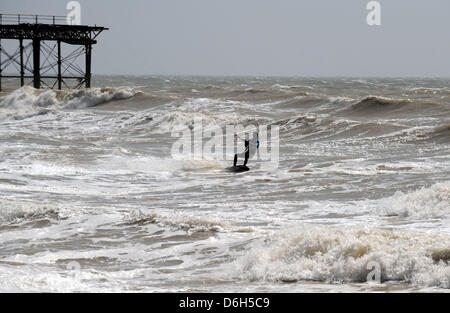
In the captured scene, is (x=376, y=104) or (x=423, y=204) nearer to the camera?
(x=423, y=204)

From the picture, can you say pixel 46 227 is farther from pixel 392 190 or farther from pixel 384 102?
pixel 384 102

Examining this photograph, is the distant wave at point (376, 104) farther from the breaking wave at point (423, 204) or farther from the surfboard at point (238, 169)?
the breaking wave at point (423, 204)

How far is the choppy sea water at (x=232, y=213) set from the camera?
9430mm

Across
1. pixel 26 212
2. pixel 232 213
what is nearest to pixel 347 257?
pixel 232 213

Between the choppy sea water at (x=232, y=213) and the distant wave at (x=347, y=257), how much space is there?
21mm

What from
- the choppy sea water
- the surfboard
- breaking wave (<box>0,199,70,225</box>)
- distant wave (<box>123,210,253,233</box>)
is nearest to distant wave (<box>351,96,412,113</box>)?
the choppy sea water

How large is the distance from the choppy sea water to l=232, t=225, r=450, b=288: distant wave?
2cm

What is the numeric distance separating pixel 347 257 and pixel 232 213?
446 cm

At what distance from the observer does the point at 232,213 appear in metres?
14.0

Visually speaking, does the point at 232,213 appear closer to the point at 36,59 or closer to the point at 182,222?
the point at 182,222

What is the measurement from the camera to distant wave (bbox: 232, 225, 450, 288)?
30.2 feet

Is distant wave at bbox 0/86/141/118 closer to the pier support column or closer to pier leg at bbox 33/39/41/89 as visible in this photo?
pier leg at bbox 33/39/41/89

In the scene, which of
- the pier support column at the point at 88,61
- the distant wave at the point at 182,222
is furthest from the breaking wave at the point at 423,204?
the pier support column at the point at 88,61

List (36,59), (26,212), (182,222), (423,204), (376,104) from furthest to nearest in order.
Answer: (36,59) < (376,104) < (26,212) < (423,204) < (182,222)
